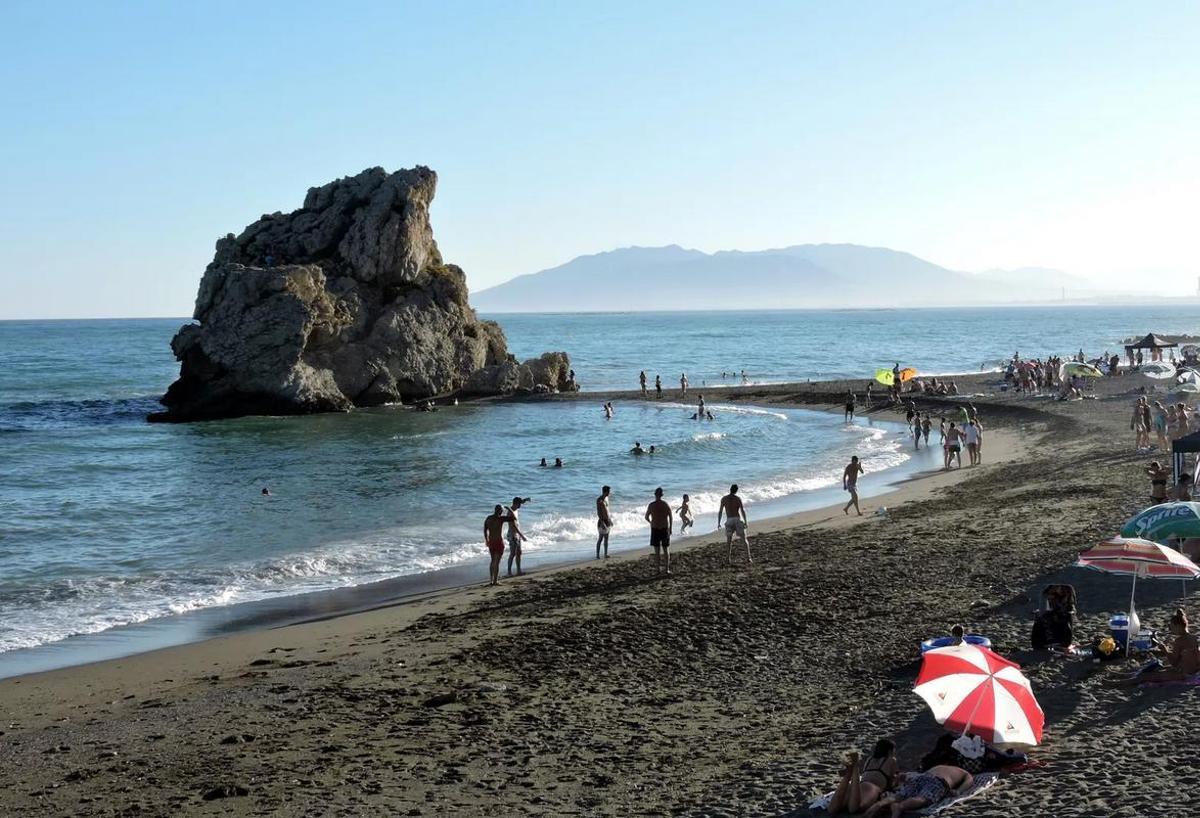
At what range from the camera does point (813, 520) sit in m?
24.9

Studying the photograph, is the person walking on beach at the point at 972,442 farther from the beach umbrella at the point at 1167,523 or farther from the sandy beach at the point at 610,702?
the beach umbrella at the point at 1167,523

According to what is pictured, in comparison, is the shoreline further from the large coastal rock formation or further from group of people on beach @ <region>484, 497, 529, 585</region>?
the large coastal rock formation

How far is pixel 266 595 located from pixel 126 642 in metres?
3.31

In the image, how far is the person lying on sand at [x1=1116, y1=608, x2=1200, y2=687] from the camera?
36.7 ft

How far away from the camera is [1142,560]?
12.0m

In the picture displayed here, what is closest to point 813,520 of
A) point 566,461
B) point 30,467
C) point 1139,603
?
point 1139,603

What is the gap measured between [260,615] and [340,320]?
38.2 meters

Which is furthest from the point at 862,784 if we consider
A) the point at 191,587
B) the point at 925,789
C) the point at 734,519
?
the point at 191,587

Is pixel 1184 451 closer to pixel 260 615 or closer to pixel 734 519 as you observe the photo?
pixel 734 519

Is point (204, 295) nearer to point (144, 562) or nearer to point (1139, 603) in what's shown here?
point (144, 562)

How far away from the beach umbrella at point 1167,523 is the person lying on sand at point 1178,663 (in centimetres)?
211

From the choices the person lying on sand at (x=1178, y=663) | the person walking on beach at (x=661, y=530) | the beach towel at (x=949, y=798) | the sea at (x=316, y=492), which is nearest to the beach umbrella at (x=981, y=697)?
the beach towel at (x=949, y=798)

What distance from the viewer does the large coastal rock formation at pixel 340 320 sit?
170 feet

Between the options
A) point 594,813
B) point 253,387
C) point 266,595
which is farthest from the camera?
point 253,387
